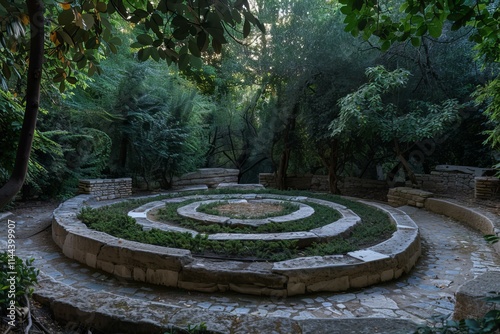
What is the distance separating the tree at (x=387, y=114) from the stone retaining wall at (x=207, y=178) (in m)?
4.87

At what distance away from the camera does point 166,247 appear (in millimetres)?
4219

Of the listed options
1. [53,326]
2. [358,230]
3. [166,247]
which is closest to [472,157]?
[358,230]

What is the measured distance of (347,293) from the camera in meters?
3.70

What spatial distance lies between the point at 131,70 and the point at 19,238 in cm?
587

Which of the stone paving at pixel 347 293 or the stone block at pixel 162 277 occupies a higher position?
the stone block at pixel 162 277

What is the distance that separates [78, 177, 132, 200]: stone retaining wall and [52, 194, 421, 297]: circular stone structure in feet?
12.5

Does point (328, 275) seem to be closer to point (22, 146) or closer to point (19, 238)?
point (22, 146)

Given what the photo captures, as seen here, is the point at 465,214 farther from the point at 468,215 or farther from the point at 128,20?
the point at 128,20

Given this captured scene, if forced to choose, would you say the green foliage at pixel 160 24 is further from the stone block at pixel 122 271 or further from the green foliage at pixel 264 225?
the green foliage at pixel 264 225

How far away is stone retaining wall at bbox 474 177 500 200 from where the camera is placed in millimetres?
7844

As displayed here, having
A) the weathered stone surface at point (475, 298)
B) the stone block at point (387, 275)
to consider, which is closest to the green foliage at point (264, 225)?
the stone block at point (387, 275)

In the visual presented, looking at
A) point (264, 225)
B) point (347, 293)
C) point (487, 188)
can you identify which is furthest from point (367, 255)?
point (487, 188)

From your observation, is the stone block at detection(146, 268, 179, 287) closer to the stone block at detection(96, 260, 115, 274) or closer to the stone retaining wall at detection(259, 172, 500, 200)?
the stone block at detection(96, 260, 115, 274)

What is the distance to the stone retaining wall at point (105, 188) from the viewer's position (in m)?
8.38
